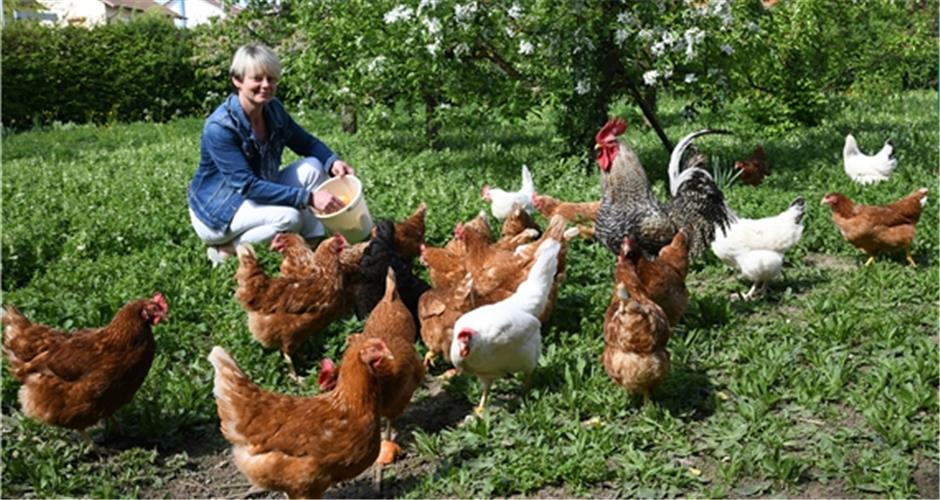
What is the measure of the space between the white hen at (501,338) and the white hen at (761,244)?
1.90 meters

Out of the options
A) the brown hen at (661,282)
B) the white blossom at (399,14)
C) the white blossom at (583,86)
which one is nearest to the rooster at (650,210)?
the brown hen at (661,282)

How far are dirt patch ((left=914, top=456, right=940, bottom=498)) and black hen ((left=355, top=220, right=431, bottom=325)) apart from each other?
2794 mm

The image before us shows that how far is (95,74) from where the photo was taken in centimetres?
2050

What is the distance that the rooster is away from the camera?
6.10 metres

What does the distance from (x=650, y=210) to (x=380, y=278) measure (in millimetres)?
2069

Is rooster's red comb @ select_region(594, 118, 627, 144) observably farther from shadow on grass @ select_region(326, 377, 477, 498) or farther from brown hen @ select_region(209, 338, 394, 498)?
brown hen @ select_region(209, 338, 394, 498)

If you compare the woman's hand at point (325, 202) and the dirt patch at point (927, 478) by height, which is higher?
the dirt patch at point (927, 478)

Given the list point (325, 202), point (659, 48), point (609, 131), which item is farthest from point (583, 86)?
point (325, 202)

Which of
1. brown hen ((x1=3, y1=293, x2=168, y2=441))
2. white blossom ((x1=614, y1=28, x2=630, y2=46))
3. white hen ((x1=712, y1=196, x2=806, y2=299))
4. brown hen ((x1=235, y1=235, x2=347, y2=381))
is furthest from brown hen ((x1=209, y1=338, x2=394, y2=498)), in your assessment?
white blossom ((x1=614, y1=28, x2=630, y2=46))

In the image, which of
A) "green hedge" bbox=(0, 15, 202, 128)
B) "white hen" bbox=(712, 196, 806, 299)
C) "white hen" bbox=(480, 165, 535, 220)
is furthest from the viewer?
"green hedge" bbox=(0, 15, 202, 128)

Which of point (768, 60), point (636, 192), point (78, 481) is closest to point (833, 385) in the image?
point (636, 192)

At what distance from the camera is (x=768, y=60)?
11227 mm

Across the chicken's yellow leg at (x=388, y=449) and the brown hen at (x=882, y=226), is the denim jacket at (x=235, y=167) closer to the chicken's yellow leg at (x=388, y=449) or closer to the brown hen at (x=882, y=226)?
the chicken's yellow leg at (x=388, y=449)

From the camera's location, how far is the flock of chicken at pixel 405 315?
355cm
